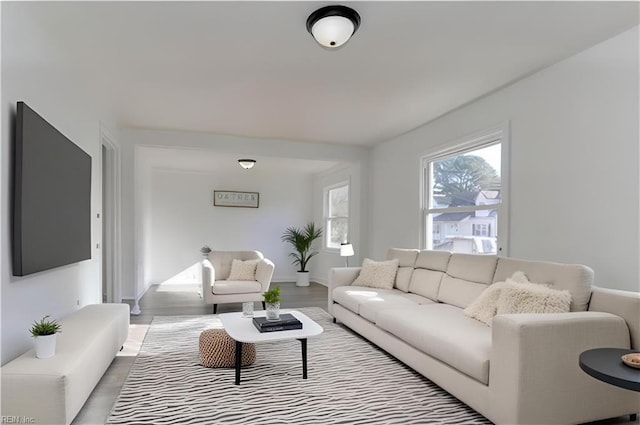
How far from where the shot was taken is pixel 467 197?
14.0 ft

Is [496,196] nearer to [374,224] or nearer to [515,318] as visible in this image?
[515,318]

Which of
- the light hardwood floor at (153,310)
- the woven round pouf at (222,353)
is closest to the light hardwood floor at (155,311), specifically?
the light hardwood floor at (153,310)

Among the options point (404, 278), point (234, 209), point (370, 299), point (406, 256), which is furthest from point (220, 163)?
point (370, 299)

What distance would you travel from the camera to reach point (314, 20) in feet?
A: 7.75

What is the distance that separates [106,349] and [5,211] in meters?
1.13

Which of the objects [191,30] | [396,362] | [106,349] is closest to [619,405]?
[396,362]

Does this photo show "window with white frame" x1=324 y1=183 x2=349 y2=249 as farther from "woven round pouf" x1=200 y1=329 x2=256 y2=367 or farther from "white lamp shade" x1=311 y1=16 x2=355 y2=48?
"white lamp shade" x1=311 y1=16 x2=355 y2=48

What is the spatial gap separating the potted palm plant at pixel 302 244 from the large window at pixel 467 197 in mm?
3332

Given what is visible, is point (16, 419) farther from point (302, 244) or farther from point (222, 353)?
point (302, 244)

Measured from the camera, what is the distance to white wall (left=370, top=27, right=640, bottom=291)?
2.63 m

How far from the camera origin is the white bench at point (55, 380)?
185 centimetres

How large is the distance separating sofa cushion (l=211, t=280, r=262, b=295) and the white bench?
2438 mm

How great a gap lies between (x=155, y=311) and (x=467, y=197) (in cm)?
412

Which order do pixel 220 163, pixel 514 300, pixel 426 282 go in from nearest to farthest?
pixel 514 300 → pixel 426 282 → pixel 220 163
